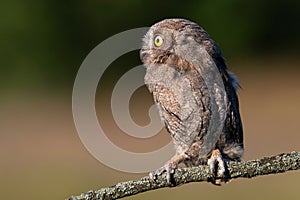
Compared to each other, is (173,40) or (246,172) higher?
(173,40)

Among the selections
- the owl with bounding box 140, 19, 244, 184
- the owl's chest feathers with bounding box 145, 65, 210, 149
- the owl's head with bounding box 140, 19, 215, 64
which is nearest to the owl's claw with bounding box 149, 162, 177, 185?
the owl with bounding box 140, 19, 244, 184

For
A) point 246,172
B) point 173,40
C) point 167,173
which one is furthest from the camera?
point 173,40

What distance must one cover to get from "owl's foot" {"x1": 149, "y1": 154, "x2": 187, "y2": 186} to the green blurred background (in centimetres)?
836

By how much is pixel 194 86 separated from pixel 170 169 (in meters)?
0.63

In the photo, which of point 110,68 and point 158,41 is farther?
point 110,68

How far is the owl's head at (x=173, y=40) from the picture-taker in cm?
399

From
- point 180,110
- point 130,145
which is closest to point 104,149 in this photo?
point 180,110

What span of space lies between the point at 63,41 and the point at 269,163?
14236 millimetres

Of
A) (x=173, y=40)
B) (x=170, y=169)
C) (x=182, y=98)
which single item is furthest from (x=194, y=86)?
(x=170, y=169)

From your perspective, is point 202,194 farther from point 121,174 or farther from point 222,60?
point 222,60

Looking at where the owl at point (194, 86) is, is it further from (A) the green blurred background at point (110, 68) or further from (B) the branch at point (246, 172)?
(A) the green blurred background at point (110, 68)

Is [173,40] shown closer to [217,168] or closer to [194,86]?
[194,86]

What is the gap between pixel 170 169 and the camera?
360cm

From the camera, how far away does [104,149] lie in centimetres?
620
